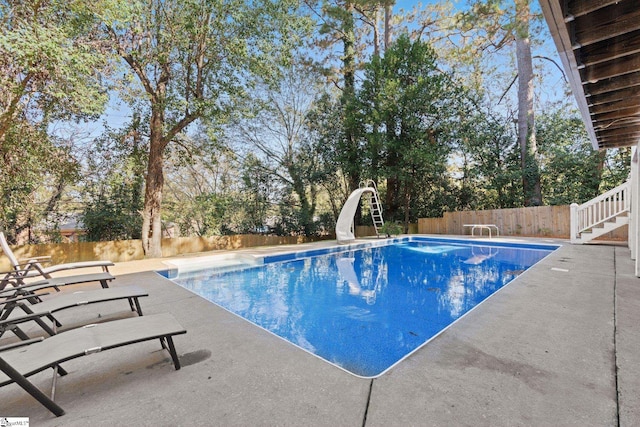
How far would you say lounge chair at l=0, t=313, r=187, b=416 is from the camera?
4.83ft

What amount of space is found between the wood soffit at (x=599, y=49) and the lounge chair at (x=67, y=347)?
145 inches

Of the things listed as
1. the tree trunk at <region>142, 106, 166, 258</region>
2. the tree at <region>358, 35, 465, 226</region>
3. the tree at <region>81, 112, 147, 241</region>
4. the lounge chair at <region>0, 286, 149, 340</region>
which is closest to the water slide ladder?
the tree at <region>358, 35, 465, 226</region>

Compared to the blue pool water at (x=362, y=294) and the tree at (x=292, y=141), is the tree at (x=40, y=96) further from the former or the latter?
the tree at (x=292, y=141)

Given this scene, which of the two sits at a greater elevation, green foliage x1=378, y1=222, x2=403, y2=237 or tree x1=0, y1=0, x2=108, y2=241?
tree x1=0, y1=0, x2=108, y2=241

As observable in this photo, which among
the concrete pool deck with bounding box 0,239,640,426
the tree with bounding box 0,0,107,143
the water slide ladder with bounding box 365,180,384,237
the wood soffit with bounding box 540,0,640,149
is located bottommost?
the concrete pool deck with bounding box 0,239,640,426

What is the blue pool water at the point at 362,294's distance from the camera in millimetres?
3035

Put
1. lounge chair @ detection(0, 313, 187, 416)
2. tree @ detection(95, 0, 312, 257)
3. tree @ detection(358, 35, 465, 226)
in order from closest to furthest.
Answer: lounge chair @ detection(0, 313, 187, 416) → tree @ detection(95, 0, 312, 257) → tree @ detection(358, 35, 465, 226)

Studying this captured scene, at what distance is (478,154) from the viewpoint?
13.3 m

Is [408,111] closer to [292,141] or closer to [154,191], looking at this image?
[292,141]

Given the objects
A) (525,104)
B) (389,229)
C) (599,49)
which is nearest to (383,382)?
(599,49)

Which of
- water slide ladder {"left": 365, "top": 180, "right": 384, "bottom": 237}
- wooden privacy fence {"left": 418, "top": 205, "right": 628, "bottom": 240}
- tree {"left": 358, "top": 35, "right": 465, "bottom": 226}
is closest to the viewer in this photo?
wooden privacy fence {"left": 418, "top": 205, "right": 628, "bottom": 240}

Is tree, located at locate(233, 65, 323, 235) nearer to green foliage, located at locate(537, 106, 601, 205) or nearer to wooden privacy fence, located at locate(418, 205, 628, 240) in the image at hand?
wooden privacy fence, located at locate(418, 205, 628, 240)

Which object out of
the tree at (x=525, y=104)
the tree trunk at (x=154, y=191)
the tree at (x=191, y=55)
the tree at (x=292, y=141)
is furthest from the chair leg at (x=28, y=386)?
the tree at (x=525, y=104)

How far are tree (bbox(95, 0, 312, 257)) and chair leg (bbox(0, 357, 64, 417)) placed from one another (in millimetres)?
7456
